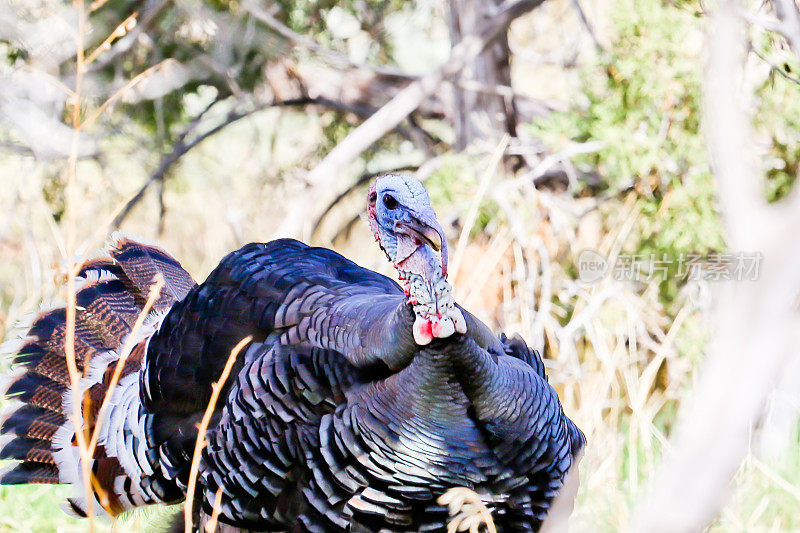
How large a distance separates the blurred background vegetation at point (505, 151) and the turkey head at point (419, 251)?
84cm

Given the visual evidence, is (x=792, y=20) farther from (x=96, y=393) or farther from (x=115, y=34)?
(x=96, y=393)

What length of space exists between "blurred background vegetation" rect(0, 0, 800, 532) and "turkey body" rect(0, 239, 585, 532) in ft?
1.52

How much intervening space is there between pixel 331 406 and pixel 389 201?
571 millimetres

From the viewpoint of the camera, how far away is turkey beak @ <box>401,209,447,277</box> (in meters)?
2.07

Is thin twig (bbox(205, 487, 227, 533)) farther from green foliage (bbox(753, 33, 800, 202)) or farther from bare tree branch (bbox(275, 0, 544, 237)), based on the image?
green foliage (bbox(753, 33, 800, 202))

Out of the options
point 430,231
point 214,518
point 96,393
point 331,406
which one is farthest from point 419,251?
point 96,393

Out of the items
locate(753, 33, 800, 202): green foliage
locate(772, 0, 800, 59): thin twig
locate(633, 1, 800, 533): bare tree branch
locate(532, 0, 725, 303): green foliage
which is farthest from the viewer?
locate(532, 0, 725, 303): green foliage

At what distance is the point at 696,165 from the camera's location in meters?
4.18

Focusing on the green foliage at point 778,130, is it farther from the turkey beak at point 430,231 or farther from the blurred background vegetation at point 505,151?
the turkey beak at point 430,231

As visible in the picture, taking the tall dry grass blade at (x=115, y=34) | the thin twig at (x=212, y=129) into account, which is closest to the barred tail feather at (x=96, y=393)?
the tall dry grass blade at (x=115, y=34)

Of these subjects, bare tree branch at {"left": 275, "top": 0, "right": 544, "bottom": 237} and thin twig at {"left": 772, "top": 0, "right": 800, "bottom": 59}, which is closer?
thin twig at {"left": 772, "top": 0, "right": 800, "bottom": 59}

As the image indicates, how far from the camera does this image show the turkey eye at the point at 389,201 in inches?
86.4

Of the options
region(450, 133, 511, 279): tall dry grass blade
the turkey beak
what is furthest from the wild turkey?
region(450, 133, 511, 279): tall dry grass blade

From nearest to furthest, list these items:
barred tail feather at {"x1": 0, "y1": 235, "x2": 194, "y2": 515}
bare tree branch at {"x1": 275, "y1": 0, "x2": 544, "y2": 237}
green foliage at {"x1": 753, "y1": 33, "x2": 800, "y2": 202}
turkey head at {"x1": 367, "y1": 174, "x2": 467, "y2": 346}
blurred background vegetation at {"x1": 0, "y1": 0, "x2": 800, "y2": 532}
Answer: turkey head at {"x1": 367, "y1": 174, "x2": 467, "y2": 346}
barred tail feather at {"x1": 0, "y1": 235, "x2": 194, "y2": 515}
blurred background vegetation at {"x1": 0, "y1": 0, "x2": 800, "y2": 532}
green foliage at {"x1": 753, "y1": 33, "x2": 800, "y2": 202}
bare tree branch at {"x1": 275, "y1": 0, "x2": 544, "y2": 237}
